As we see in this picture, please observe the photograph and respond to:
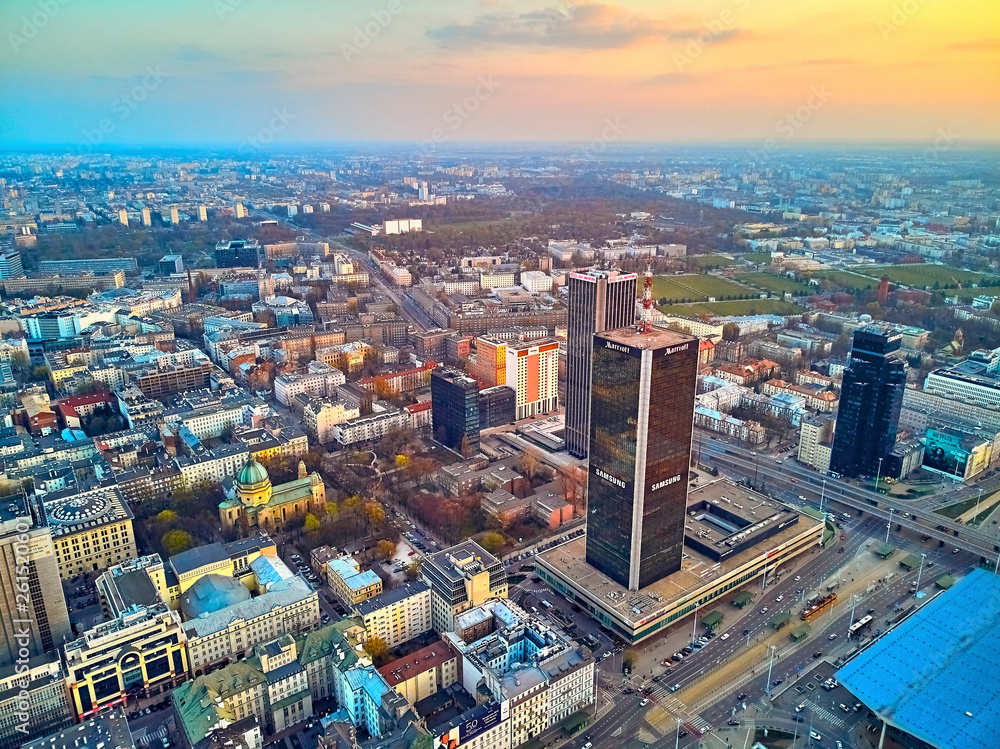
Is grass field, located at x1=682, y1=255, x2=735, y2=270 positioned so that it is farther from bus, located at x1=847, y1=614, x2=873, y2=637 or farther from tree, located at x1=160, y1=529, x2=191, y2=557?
tree, located at x1=160, y1=529, x2=191, y2=557

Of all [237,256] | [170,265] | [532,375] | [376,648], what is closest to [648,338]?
[376,648]

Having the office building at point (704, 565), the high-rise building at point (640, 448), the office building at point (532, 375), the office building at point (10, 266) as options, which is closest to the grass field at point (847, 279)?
the office building at point (532, 375)

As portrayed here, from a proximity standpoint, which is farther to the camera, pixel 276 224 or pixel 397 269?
pixel 276 224

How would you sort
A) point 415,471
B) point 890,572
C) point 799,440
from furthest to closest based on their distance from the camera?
point 799,440 < point 415,471 < point 890,572

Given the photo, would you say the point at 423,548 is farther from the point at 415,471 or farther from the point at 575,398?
the point at 575,398

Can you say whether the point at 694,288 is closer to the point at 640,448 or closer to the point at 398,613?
the point at 640,448

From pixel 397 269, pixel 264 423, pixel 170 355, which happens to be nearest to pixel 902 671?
pixel 264 423
